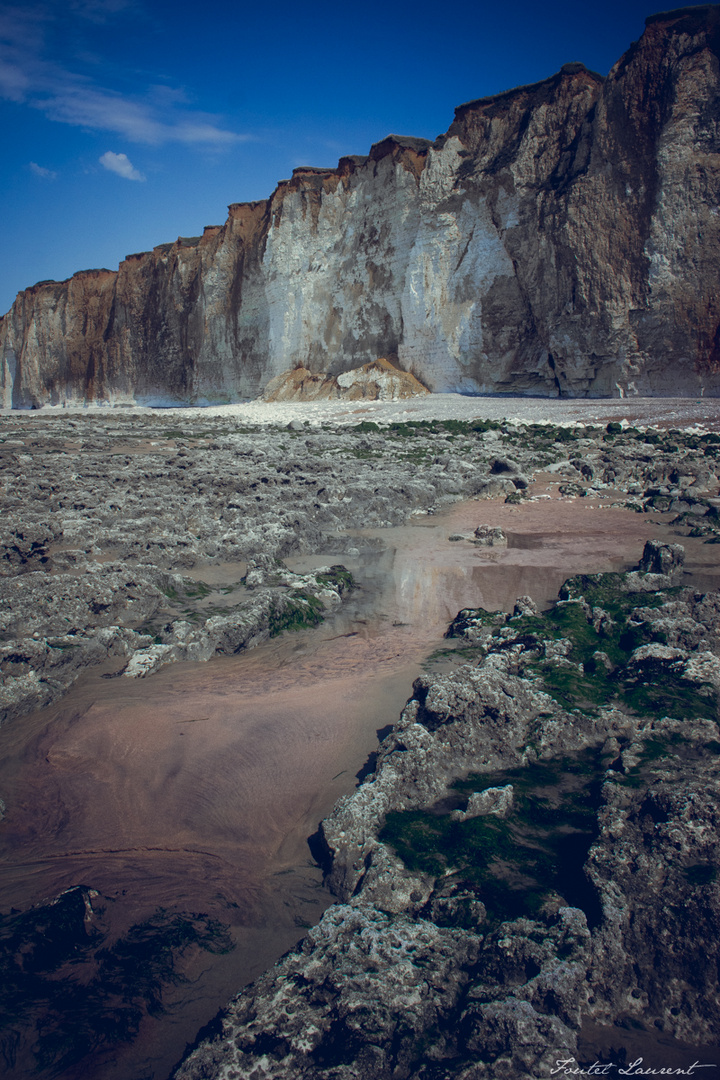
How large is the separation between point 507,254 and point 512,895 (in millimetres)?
25173

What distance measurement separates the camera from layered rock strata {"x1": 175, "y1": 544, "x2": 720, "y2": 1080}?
1696 millimetres

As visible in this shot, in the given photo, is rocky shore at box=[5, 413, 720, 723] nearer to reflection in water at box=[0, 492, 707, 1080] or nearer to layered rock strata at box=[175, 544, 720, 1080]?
reflection in water at box=[0, 492, 707, 1080]

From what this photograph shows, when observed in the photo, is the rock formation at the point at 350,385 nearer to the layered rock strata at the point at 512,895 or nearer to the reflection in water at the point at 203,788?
the reflection in water at the point at 203,788

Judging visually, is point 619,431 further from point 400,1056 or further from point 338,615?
point 400,1056

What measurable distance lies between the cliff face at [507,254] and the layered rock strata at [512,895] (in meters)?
19.4

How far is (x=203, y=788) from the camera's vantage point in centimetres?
306

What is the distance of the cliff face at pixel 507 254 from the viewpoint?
19094mm

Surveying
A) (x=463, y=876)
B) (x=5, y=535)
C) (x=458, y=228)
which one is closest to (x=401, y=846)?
(x=463, y=876)

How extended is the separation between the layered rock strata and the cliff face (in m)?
19.4

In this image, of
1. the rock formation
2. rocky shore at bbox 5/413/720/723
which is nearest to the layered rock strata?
rocky shore at bbox 5/413/720/723

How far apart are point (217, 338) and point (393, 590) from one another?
33.2m
